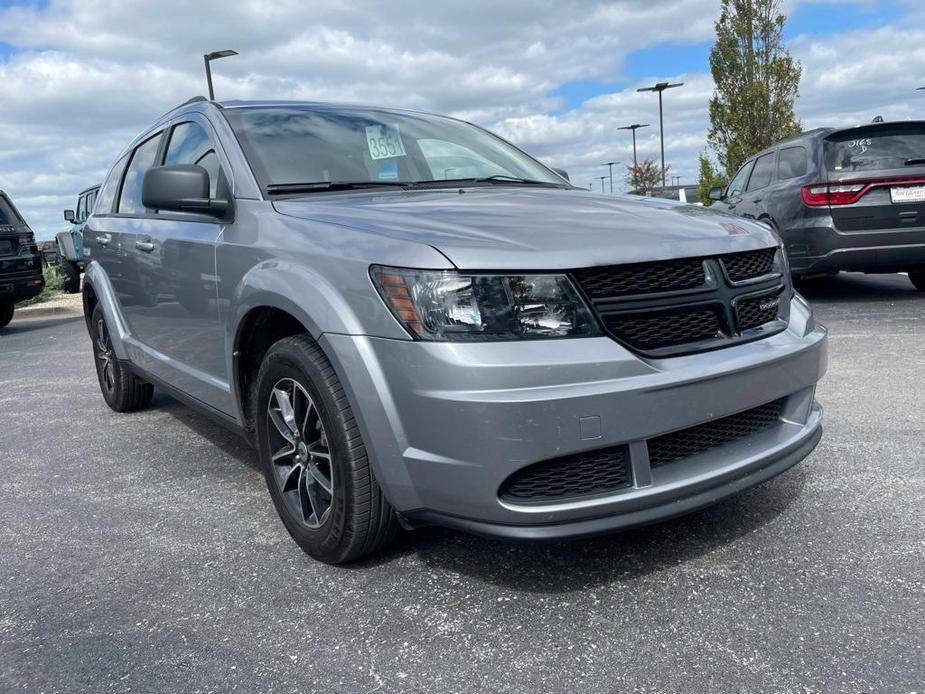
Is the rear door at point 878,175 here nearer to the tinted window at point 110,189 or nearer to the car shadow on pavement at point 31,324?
the tinted window at point 110,189

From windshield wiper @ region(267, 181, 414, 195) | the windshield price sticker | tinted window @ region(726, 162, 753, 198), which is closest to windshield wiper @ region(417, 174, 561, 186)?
windshield wiper @ region(267, 181, 414, 195)

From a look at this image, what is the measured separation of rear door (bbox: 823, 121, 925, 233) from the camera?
726 centimetres

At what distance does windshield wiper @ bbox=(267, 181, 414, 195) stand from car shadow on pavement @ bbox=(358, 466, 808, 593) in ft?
4.45

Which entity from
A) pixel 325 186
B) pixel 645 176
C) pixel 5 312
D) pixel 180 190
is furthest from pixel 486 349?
pixel 645 176

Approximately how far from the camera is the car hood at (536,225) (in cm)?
222

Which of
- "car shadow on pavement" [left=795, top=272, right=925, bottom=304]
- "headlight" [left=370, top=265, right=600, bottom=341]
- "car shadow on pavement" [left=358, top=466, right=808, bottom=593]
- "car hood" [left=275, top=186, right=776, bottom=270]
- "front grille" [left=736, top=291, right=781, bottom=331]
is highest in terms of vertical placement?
"car hood" [left=275, top=186, right=776, bottom=270]

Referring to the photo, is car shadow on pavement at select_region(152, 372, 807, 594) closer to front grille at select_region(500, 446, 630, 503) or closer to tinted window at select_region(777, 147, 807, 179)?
front grille at select_region(500, 446, 630, 503)

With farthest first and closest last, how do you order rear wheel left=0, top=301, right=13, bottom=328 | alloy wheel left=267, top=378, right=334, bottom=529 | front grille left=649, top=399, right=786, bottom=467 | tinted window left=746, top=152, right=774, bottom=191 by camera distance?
rear wheel left=0, top=301, right=13, bottom=328 → tinted window left=746, top=152, right=774, bottom=191 → alloy wheel left=267, top=378, right=334, bottom=529 → front grille left=649, top=399, right=786, bottom=467

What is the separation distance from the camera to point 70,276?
762 inches

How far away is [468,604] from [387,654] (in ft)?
1.08

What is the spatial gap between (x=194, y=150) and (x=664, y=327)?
8.23 feet

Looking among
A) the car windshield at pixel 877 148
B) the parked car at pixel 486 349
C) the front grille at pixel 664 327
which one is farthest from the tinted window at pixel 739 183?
the front grille at pixel 664 327

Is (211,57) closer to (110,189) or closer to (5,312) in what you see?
(5,312)

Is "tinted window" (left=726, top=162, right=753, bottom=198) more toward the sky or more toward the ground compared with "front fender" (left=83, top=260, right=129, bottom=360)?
more toward the sky
